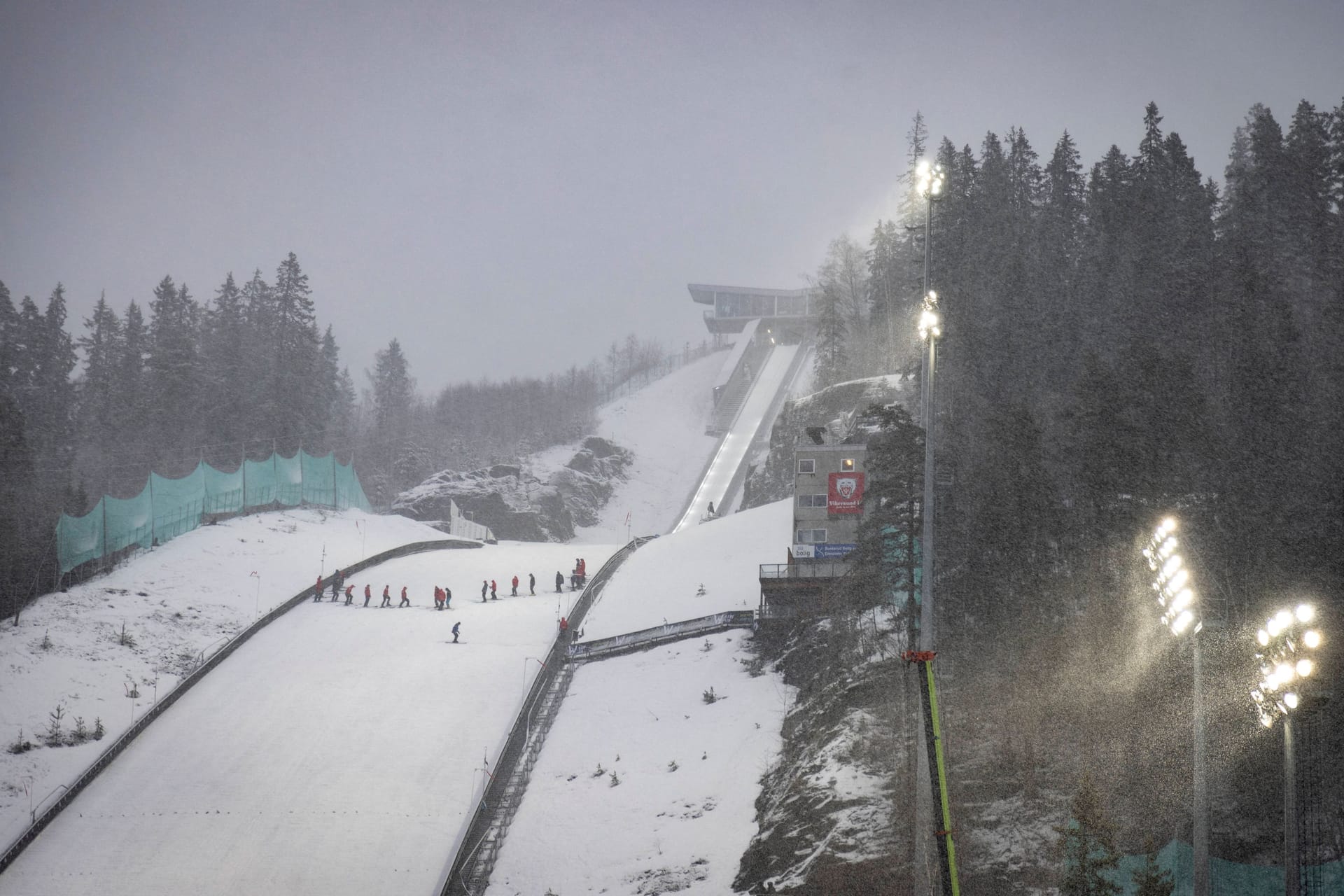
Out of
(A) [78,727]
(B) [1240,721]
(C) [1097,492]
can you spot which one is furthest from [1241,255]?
(A) [78,727]

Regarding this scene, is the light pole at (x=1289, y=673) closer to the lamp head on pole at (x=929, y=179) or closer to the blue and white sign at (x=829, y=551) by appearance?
the lamp head on pole at (x=929, y=179)

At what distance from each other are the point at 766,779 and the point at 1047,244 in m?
38.4

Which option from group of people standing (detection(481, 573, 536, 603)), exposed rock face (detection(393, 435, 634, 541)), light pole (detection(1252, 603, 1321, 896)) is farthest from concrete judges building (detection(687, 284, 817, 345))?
light pole (detection(1252, 603, 1321, 896))

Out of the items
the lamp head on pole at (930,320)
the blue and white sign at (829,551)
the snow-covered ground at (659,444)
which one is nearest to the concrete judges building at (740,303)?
the snow-covered ground at (659,444)

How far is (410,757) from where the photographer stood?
29.5m

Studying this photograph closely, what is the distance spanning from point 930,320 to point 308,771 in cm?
2217

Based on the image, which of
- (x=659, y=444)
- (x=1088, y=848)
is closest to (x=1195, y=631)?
(x=1088, y=848)

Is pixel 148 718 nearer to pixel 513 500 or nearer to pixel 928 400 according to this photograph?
pixel 928 400

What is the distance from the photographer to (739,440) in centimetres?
10281

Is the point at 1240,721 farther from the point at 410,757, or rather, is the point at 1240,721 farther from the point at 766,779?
the point at 410,757

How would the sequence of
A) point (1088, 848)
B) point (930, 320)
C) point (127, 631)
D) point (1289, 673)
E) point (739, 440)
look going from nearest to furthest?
point (1289, 673)
point (1088, 848)
point (930, 320)
point (127, 631)
point (739, 440)

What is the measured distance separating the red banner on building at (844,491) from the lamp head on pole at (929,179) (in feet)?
72.5

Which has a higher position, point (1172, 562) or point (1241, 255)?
point (1241, 255)

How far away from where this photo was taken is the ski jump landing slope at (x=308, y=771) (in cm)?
2423
